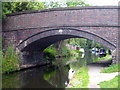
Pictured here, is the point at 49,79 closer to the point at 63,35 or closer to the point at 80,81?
the point at 80,81

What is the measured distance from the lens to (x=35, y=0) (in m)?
19.2

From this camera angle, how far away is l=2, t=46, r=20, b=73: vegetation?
554 inches

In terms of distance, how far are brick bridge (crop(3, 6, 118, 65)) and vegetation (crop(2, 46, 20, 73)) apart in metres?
0.59

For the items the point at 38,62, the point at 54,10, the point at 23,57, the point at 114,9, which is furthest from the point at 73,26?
the point at 38,62

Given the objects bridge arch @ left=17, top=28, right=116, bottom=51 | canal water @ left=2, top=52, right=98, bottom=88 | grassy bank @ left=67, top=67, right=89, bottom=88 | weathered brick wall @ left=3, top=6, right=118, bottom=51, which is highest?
weathered brick wall @ left=3, top=6, right=118, bottom=51

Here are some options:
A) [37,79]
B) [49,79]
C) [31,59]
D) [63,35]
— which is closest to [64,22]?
[63,35]

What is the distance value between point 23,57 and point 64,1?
1453cm

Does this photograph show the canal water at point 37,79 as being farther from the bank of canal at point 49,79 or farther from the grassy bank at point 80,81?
the grassy bank at point 80,81

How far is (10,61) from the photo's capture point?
48.4ft

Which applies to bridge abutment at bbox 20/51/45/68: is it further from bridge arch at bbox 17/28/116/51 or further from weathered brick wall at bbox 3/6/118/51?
weathered brick wall at bbox 3/6/118/51

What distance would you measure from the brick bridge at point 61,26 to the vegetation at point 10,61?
59 cm

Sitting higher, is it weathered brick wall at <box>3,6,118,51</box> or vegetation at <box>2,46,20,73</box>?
weathered brick wall at <box>3,6,118,51</box>

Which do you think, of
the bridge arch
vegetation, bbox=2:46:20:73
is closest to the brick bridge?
the bridge arch

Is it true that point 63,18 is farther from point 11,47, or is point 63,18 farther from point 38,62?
point 38,62
